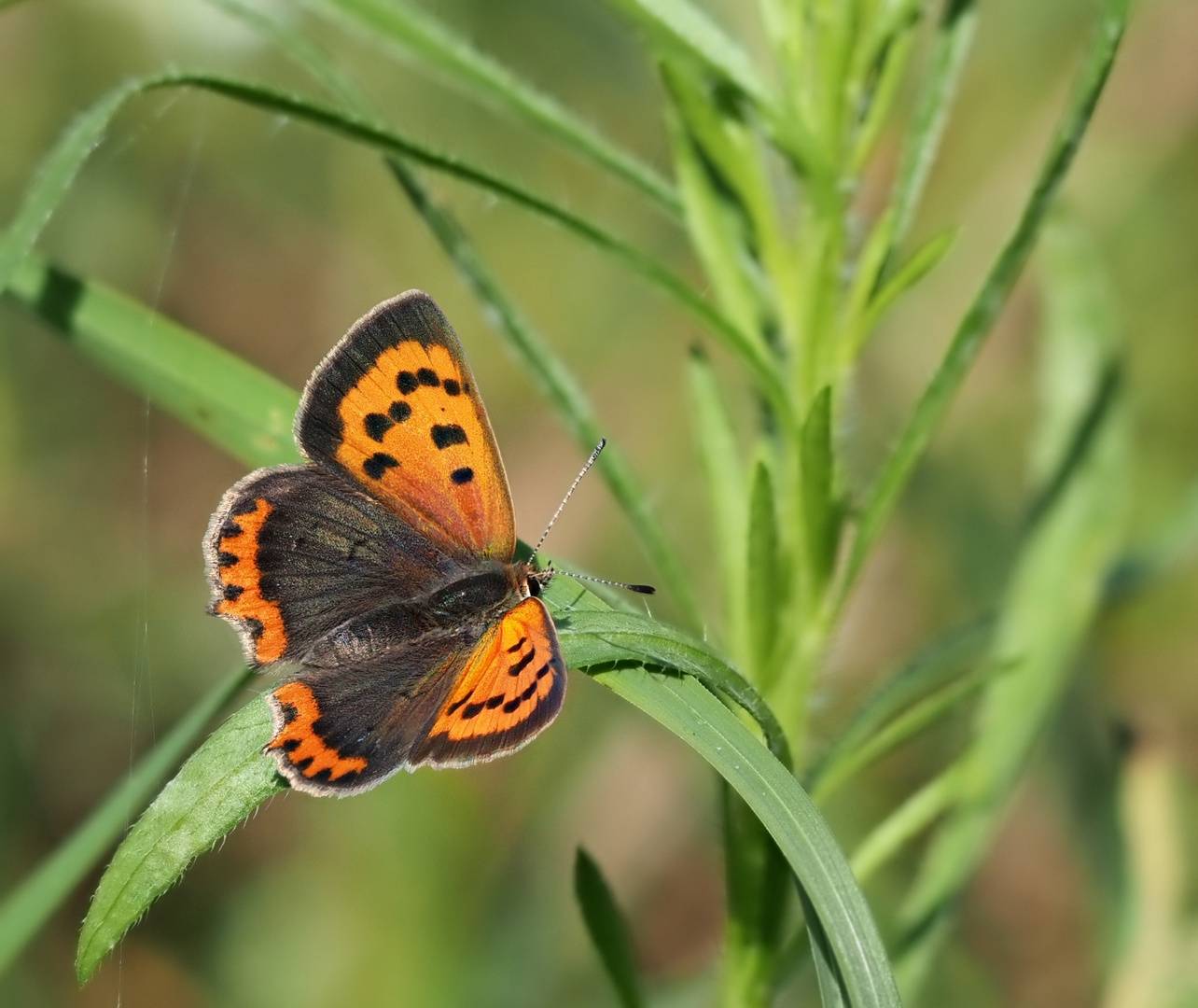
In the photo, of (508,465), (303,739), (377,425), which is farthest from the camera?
(508,465)

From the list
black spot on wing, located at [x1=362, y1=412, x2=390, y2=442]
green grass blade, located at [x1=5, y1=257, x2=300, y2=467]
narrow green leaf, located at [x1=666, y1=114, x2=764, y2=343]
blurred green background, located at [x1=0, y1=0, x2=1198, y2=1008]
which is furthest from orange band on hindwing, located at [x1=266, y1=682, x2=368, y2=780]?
blurred green background, located at [x1=0, y1=0, x2=1198, y2=1008]

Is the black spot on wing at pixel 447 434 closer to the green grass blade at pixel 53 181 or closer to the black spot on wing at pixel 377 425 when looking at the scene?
the black spot on wing at pixel 377 425

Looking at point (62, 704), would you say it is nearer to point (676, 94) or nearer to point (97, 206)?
point (97, 206)

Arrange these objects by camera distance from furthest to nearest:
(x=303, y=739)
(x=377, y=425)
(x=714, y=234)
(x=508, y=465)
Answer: (x=508, y=465)
(x=377, y=425)
(x=714, y=234)
(x=303, y=739)

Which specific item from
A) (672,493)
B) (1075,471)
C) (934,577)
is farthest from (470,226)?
(1075,471)

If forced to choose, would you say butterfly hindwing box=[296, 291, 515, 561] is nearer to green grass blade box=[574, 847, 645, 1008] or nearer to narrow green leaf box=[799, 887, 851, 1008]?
green grass blade box=[574, 847, 645, 1008]

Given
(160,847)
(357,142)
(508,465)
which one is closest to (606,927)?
(160,847)

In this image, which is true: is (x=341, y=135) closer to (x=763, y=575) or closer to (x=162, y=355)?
(x=162, y=355)
